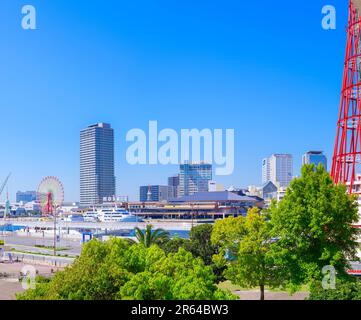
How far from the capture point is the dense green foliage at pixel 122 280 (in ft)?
45.7

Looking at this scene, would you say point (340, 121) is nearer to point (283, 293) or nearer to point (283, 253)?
point (283, 293)

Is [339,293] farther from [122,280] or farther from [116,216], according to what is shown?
[116,216]

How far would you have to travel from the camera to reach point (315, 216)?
2027cm

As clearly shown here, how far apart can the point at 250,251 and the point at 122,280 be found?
34.5 ft

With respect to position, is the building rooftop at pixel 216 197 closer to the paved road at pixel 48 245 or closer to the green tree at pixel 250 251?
the paved road at pixel 48 245

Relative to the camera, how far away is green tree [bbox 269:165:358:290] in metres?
20.3

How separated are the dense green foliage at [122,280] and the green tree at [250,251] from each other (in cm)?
662

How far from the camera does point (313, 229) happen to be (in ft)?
65.8

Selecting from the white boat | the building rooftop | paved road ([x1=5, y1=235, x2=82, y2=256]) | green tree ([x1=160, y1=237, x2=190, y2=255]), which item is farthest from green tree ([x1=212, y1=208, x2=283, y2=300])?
the building rooftop

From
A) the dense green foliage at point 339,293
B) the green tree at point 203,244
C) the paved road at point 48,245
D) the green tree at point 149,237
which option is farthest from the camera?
the paved road at point 48,245

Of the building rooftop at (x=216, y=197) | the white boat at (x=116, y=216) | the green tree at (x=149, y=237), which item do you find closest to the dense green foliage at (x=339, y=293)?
the green tree at (x=149, y=237)
